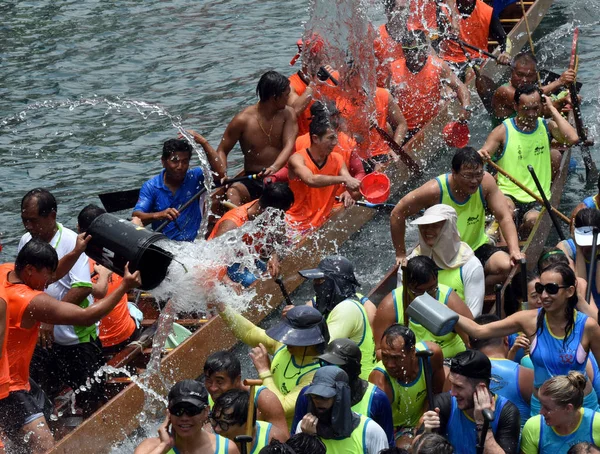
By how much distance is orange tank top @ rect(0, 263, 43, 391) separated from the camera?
7.20 metres

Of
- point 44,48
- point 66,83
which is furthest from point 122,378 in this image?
point 44,48

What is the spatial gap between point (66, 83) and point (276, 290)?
838cm

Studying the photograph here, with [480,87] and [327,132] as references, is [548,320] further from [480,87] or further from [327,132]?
[480,87]

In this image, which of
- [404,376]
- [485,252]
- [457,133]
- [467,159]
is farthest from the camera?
[457,133]

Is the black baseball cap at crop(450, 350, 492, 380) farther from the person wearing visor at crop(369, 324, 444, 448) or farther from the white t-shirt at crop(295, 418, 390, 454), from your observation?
the white t-shirt at crop(295, 418, 390, 454)

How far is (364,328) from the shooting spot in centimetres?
750

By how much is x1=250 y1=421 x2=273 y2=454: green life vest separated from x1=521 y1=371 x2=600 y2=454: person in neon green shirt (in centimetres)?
146

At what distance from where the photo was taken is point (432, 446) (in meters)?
5.67

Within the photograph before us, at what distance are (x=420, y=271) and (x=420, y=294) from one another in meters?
0.17

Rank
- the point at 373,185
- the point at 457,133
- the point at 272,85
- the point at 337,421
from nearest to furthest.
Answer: the point at 337,421, the point at 373,185, the point at 272,85, the point at 457,133

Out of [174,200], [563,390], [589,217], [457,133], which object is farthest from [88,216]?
[457,133]

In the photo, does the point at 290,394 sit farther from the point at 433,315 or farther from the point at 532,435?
the point at 532,435

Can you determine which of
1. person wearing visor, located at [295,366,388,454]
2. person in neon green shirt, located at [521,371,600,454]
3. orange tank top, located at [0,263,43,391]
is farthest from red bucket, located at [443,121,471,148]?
person wearing visor, located at [295,366,388,454]

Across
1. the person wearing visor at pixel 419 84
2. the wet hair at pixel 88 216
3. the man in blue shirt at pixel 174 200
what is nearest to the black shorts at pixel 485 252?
the man in blue shirt at pixel 174 200
